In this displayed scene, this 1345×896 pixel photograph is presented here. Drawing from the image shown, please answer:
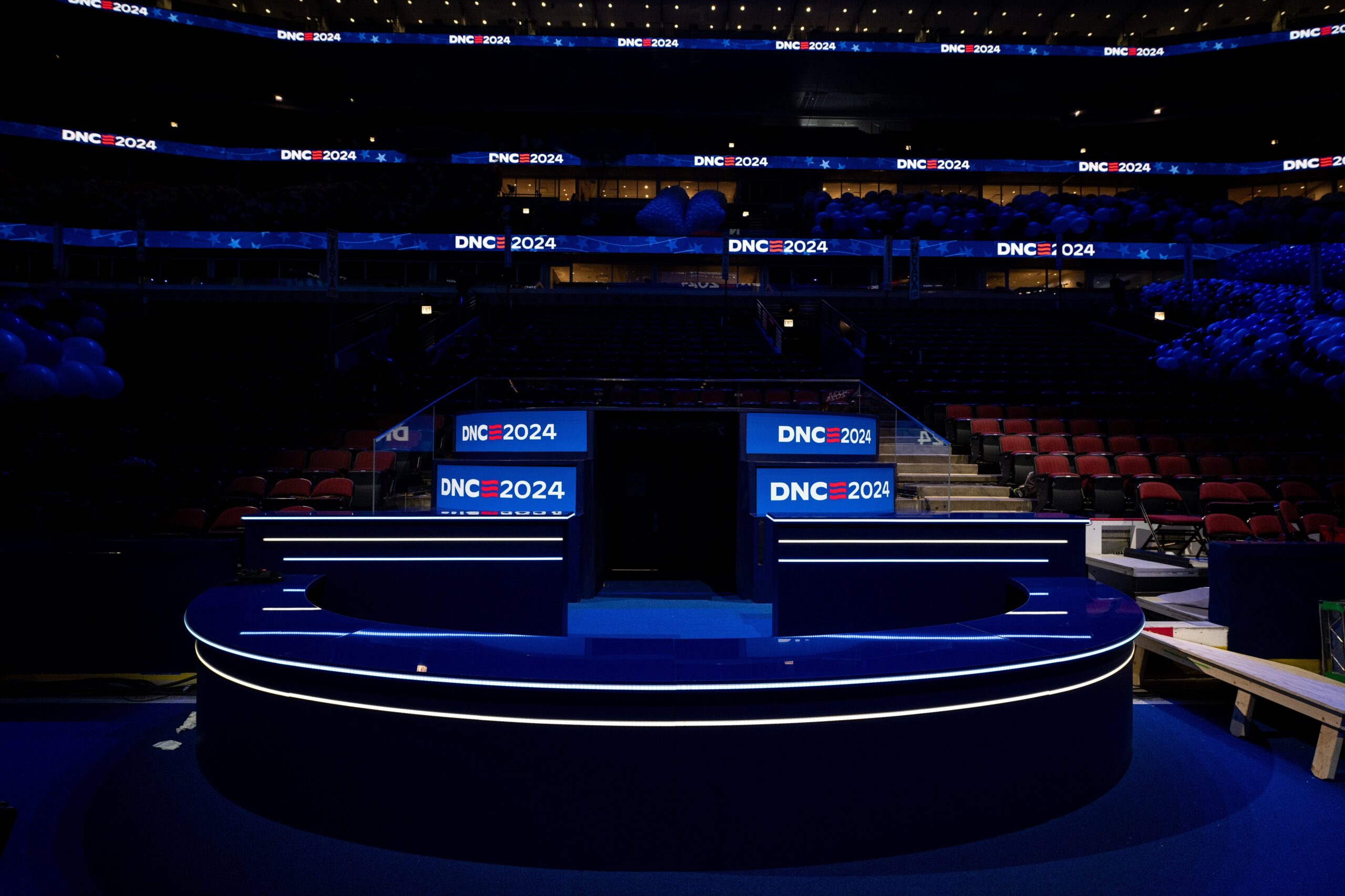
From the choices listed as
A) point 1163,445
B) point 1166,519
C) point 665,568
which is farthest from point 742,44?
point 665,568

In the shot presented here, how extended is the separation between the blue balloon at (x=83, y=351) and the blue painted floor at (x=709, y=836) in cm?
769

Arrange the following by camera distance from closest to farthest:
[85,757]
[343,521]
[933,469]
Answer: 1. [85,757]
2. [343,521]
3. [933,469]

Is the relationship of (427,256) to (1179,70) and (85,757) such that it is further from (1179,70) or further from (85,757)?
(1179,70)

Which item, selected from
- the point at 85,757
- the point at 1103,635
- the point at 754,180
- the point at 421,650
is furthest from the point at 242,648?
the point at 754,180

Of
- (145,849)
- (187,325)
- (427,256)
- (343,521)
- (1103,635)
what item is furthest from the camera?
(427,256)

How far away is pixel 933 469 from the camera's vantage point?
698 cm

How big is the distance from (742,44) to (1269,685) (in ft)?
93.5

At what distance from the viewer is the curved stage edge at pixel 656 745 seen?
8.12 feet

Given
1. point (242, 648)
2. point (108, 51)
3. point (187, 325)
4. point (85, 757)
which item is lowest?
point (85, 757)

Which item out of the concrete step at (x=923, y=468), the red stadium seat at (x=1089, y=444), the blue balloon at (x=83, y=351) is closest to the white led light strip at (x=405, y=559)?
the concrete step at (x=923, y=468)

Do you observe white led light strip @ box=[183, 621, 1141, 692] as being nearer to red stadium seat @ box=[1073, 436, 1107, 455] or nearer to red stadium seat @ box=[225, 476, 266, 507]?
red stadium seat @ box=[225, 476, 266, 507]

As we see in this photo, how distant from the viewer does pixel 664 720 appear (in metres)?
2.45

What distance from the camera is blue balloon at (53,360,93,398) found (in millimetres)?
9031

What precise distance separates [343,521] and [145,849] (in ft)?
7.28
